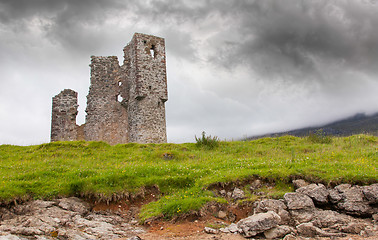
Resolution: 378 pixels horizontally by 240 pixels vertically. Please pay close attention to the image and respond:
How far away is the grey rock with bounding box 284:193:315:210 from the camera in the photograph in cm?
953

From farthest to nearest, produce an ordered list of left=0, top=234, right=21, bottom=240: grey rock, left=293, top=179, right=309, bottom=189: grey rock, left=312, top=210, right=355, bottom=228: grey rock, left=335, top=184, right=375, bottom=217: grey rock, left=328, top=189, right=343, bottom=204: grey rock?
left=293, top=179, right=309, bottom=189: grey rock < left=328, top=189, right=343, bottom=204: grey rock < left=335, top=184, right=375, bottom=217: grey rock < left=312, top=210, right=355, bottom=228: grey rock < left=0, top=234, right=21, bottom=240: grey rock

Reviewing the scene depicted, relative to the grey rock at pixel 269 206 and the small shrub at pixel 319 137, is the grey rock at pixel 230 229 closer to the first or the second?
the grey rock at pixel 269 206

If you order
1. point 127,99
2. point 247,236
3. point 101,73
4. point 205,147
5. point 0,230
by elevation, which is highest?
point 101,73

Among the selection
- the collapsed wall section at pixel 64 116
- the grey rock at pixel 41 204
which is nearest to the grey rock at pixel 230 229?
the grey rock at pixel 41 204

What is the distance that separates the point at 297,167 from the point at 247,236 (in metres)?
5.30

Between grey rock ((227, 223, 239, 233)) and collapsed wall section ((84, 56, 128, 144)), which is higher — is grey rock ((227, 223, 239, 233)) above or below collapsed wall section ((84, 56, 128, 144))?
below

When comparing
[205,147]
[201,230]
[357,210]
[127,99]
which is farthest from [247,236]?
[127,99]

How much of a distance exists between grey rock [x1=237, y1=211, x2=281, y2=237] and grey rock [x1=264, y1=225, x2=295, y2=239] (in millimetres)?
105

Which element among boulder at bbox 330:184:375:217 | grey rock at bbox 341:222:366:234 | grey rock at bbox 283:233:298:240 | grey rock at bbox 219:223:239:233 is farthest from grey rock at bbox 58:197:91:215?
boulder at bbox 330:184:375:217

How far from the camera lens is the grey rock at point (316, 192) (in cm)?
984

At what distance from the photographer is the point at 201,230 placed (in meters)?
8.71

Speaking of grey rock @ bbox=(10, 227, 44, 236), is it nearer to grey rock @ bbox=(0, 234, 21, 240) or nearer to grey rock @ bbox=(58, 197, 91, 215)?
grey rock @ bbox=(0, 234, 21, 240)

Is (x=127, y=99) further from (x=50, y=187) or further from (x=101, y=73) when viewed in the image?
(x=50, y=187)

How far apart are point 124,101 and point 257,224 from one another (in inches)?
897
